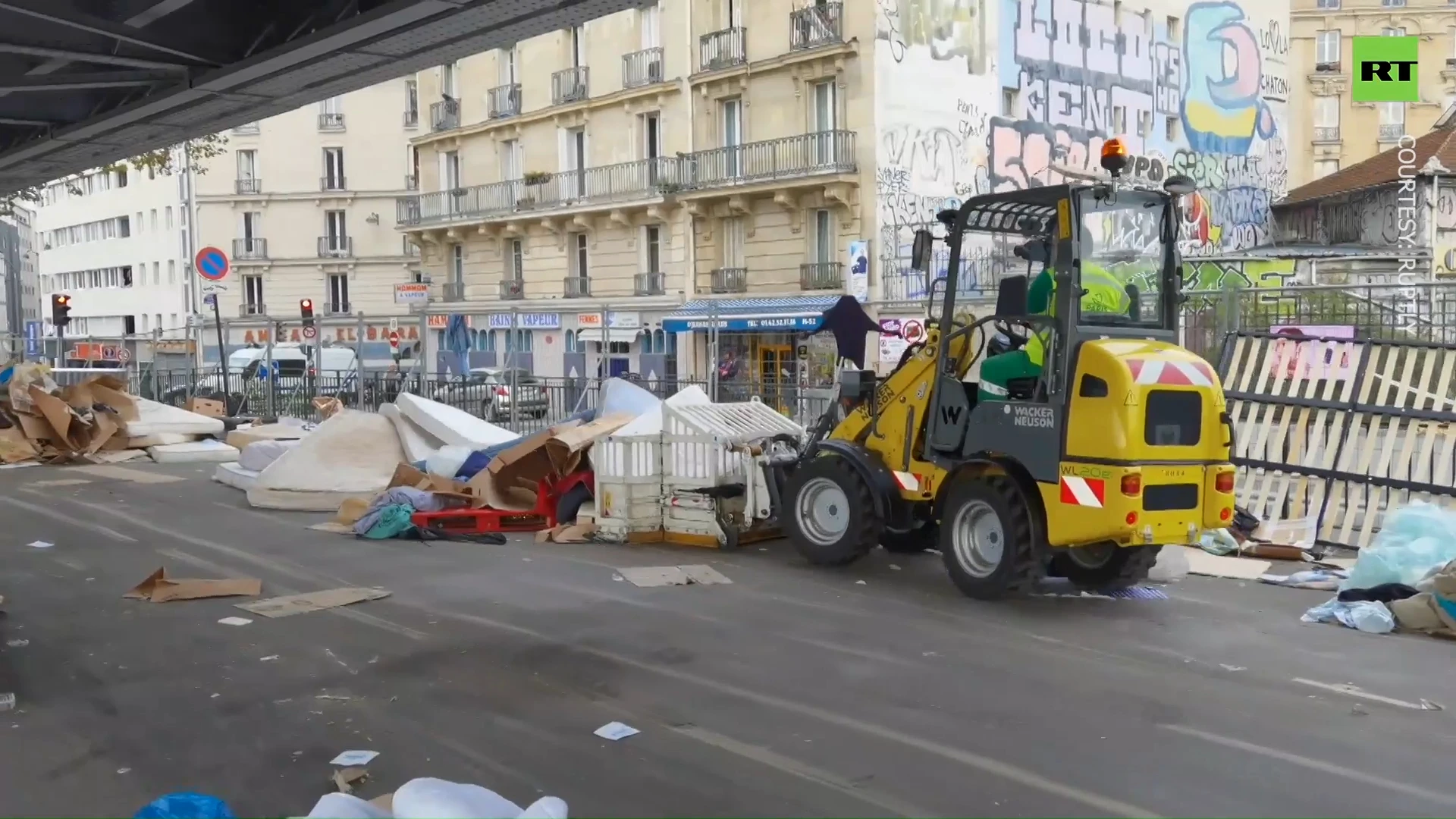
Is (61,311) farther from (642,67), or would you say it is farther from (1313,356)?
(1313,356)

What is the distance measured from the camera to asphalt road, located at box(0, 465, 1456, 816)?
5.35 metres

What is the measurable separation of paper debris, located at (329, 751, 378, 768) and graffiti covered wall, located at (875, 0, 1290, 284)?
26083mm

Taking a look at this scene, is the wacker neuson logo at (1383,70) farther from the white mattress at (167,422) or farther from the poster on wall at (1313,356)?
the white mattress at (167,422)

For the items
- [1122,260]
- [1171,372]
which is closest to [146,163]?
[1122,260]

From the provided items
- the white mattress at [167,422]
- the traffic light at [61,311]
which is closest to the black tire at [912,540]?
the white mattress at [167,422]

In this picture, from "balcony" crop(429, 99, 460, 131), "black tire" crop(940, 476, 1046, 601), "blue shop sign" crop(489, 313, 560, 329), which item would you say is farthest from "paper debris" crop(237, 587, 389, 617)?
"balcony" crop(429, 99, 460, 131)

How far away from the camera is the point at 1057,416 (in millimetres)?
8531

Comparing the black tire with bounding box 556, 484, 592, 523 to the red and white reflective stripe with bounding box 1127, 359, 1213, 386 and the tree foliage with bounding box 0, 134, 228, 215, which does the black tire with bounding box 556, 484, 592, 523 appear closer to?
the red and white reflective stripe with bounding box 1127, 359, 1213, 386

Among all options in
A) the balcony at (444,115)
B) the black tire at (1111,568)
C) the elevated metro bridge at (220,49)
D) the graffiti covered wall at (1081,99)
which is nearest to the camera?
the elevated metro bridge at (220,49)

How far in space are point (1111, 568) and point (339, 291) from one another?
50.3 metres

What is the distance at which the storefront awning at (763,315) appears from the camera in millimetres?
30422

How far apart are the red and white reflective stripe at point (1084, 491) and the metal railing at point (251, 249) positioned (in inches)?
2027

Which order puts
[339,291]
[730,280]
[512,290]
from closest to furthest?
[730,280] < [512,290] < [339,291]

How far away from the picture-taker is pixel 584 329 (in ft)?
114
